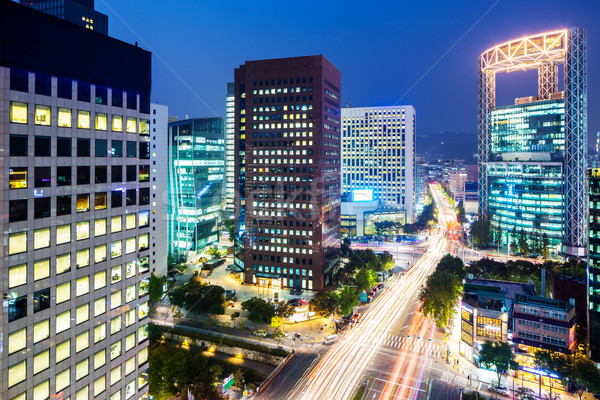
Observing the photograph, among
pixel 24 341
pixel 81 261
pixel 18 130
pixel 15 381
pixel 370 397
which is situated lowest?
pixel 370 397

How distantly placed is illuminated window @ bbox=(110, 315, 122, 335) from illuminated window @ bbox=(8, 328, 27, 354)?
7.60 m

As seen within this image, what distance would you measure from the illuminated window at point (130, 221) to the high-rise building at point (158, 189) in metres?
59.2

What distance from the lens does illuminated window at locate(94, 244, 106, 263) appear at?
110ft

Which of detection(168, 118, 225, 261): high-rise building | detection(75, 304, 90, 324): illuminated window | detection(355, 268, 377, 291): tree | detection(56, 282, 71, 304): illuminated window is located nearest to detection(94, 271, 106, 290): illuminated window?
detection(75, 304, 90, 324): illuminated window

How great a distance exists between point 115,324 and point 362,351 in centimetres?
3942

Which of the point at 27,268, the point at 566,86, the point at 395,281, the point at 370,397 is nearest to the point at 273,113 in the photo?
the point at 395,281

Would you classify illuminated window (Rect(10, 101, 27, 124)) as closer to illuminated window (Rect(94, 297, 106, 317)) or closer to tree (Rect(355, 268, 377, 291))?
illuminated window (Rect(94, 297, 106, 317))

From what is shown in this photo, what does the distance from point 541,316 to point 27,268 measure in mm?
61041

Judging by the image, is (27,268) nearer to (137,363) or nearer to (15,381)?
(15,381)

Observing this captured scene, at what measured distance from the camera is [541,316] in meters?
55.7

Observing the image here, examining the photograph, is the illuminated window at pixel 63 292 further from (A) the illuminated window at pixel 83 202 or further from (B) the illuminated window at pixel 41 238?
(A) the illuminated window at pixel 83 202

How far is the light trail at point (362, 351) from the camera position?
2020 inches

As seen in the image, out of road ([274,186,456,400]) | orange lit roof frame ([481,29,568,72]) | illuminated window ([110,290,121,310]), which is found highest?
orange lit roof frame ([481,29,568,72])

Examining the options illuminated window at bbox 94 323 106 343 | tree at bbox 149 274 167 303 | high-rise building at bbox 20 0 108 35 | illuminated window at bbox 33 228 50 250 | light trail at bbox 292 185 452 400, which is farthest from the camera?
high-rise building at bbox 20 0 108 35
